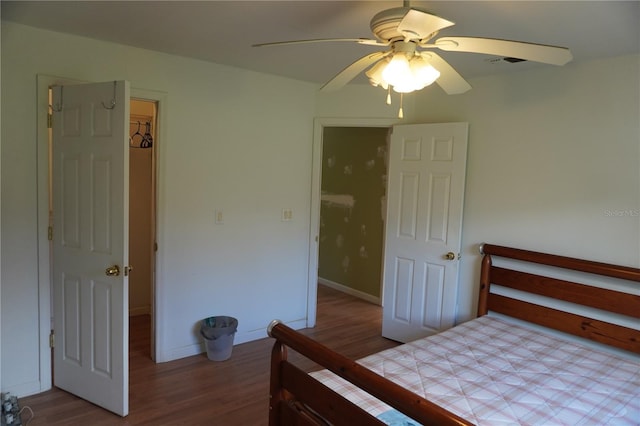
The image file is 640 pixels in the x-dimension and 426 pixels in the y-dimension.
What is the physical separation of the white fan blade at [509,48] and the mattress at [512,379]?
1.50 m

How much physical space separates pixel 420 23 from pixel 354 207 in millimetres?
4250

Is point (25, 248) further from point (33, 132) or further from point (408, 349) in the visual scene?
point (408, 349)

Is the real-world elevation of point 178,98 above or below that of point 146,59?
below

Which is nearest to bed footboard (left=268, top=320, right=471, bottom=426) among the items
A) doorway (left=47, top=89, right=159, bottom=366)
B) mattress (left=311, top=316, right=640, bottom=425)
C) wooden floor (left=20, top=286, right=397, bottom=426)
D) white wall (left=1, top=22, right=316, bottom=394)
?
mattress (left=311, top=316, right=640, bottom=425)

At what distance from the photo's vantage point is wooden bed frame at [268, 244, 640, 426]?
4.78 ft

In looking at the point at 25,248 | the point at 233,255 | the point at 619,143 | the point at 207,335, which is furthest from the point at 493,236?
the point at 25,248

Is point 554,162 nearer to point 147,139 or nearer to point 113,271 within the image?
point 113,271

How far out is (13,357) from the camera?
9.07ft

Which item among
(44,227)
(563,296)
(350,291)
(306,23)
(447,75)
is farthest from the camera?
(350,291)

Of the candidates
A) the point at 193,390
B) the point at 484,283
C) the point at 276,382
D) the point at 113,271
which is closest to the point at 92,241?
the point at 113,271

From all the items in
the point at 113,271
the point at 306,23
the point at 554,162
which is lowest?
the point at 113,271

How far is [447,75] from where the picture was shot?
1.97 m

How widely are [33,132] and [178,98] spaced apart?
3.27 feet

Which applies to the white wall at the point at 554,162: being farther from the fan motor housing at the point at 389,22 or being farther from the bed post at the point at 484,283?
the fan motor housing at the point at 389,22
